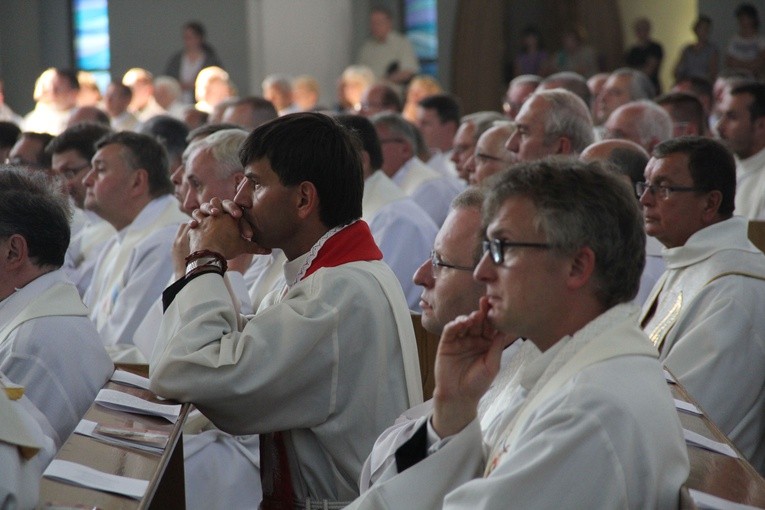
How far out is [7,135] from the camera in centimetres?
801

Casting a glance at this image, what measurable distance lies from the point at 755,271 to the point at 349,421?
5.48ft

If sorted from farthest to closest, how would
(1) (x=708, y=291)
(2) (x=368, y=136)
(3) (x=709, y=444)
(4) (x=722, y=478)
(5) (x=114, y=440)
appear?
(2) (x=368, y=136)
(1) (x=708, y=291)
(5) (x=114, y=440)
(3) (x=709, y=444)
(4) (x=722, y=478)

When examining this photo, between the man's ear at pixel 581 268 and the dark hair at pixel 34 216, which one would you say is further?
the dark hair at pixel 34 216

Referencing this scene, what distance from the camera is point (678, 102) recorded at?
777 centimetres

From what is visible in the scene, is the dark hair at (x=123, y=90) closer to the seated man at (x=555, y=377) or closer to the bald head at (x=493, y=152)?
the bald head at (x=493, y=152)

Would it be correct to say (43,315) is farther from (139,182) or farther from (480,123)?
(480,123)

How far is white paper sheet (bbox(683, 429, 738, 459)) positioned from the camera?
8.46ft

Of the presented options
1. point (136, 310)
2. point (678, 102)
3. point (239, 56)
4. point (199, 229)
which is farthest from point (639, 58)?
point (199, 229)

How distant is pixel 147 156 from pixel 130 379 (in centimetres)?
256

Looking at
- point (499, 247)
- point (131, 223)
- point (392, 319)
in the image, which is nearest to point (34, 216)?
point (392, 319)

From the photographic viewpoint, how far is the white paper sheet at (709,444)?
2.58 m

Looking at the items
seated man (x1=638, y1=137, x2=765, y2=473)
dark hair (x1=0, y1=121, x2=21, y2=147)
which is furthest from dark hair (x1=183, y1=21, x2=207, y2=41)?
seated man (x1=638, y1=137, x2=765, y2=473)

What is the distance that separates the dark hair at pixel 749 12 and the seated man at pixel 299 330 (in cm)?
1260

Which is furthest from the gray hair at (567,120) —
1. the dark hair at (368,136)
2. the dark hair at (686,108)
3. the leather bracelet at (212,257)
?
the leather bracelet at (212,257)
